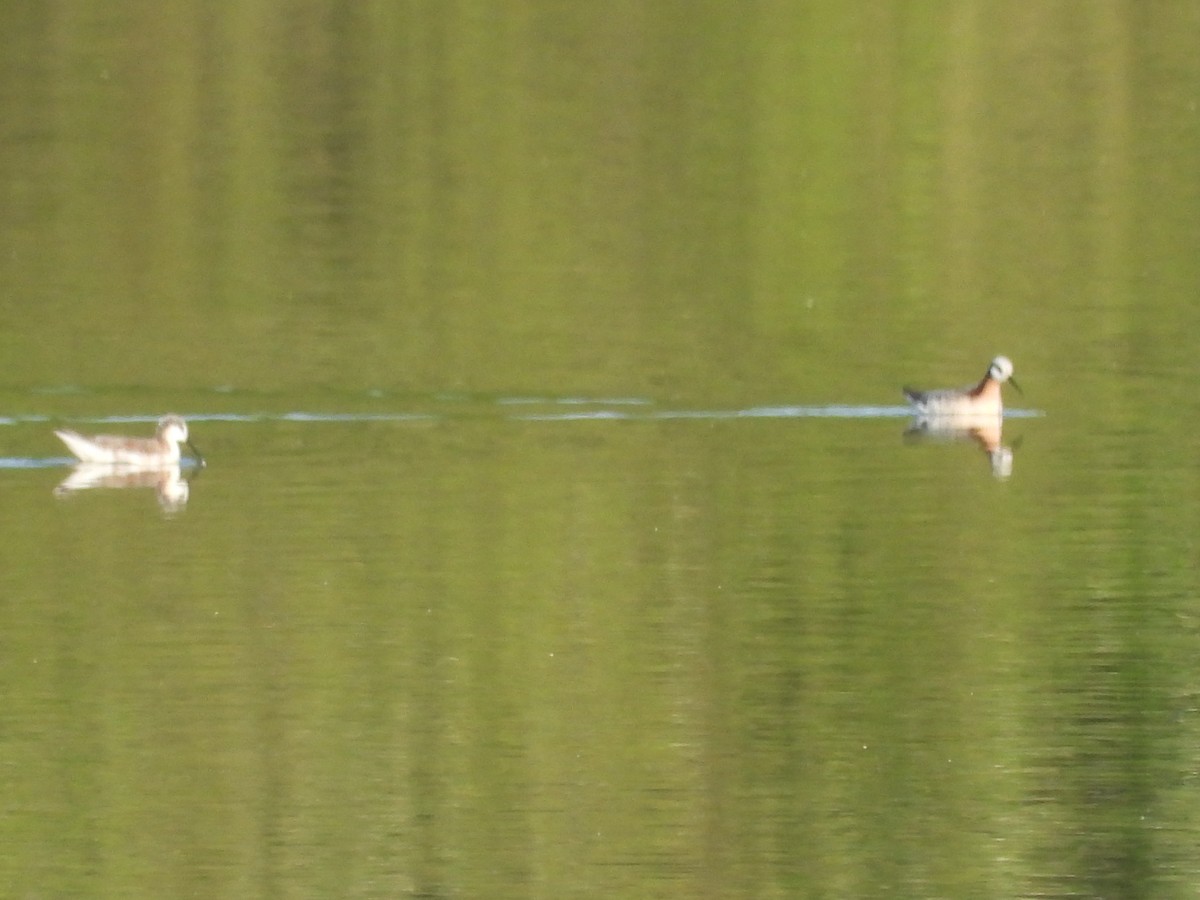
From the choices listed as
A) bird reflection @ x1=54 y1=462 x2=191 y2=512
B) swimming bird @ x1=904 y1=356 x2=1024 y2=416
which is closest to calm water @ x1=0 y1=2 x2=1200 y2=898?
bird reflection @ x1=54 y1=462 x2=191 y2=512

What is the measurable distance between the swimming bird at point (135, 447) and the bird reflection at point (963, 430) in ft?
16.5

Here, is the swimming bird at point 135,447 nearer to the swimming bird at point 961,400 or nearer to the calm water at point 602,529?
the calm water at point 602,529

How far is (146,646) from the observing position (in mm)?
14992

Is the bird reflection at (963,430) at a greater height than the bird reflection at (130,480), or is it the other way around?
the bird reflection at (963,430)

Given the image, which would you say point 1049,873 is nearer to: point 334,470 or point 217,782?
point 217,782

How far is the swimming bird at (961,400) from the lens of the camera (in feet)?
69.8

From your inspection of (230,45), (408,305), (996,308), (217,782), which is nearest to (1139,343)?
(996,308)

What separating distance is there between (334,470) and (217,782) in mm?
6642

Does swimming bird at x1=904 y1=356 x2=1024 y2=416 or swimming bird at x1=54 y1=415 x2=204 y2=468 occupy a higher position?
swimming bird at x1=904 y1=356 x2=1024 y2=416

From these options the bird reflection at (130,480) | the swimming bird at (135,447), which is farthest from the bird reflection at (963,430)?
the bird reflection at (130,480)

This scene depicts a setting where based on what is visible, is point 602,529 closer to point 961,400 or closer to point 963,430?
point 963,430

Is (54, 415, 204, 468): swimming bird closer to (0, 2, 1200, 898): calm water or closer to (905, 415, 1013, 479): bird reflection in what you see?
(0, 2, 1200, 898): calm water

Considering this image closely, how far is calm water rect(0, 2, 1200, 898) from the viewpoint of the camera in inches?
494

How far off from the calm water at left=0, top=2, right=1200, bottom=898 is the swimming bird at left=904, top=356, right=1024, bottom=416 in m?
0.26
